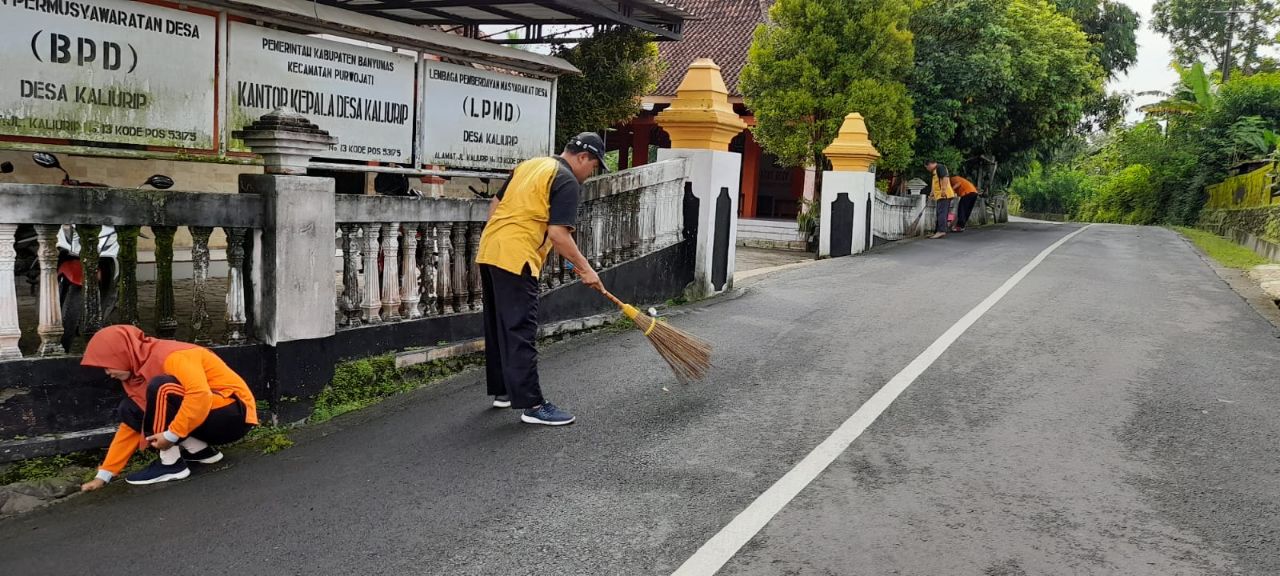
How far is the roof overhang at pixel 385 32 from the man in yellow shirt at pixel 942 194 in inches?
514

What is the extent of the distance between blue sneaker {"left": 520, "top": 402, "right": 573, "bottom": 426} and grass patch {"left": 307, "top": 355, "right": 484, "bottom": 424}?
1153mm

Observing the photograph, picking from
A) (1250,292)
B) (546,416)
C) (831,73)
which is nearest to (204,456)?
(546,416)

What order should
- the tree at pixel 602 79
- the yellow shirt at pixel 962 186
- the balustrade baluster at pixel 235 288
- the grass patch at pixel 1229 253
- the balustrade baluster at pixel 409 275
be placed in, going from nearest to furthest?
the balustrade baluster at pixel 235 288, the balustrade baluster at pixel 409 275, the tree at pixel 602 79, the grass patch at pixel 1229 253, the yellow shirt at pixel 962 186

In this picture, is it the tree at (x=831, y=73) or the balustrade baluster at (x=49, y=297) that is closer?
the balustrade baluster at (x=49, y=297)

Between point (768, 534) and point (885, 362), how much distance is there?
10.9ft

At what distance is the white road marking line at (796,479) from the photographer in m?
3.59

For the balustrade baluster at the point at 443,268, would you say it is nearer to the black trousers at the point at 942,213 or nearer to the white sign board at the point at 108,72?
the white sign board at the point at 108,72

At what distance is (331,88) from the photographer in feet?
23.0

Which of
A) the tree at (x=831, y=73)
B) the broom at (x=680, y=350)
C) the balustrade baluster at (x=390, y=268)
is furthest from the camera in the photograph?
the tree at (x=831, y=73)

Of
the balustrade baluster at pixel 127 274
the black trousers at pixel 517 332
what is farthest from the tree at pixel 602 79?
the balustrade baluster at pixel 127 274

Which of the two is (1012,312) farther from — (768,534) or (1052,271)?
(768,534)

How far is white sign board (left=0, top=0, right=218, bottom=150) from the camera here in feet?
17.4

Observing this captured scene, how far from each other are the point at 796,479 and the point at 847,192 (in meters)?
12.2

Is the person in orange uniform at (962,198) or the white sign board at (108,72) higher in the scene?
the white sign board at (108,72)
